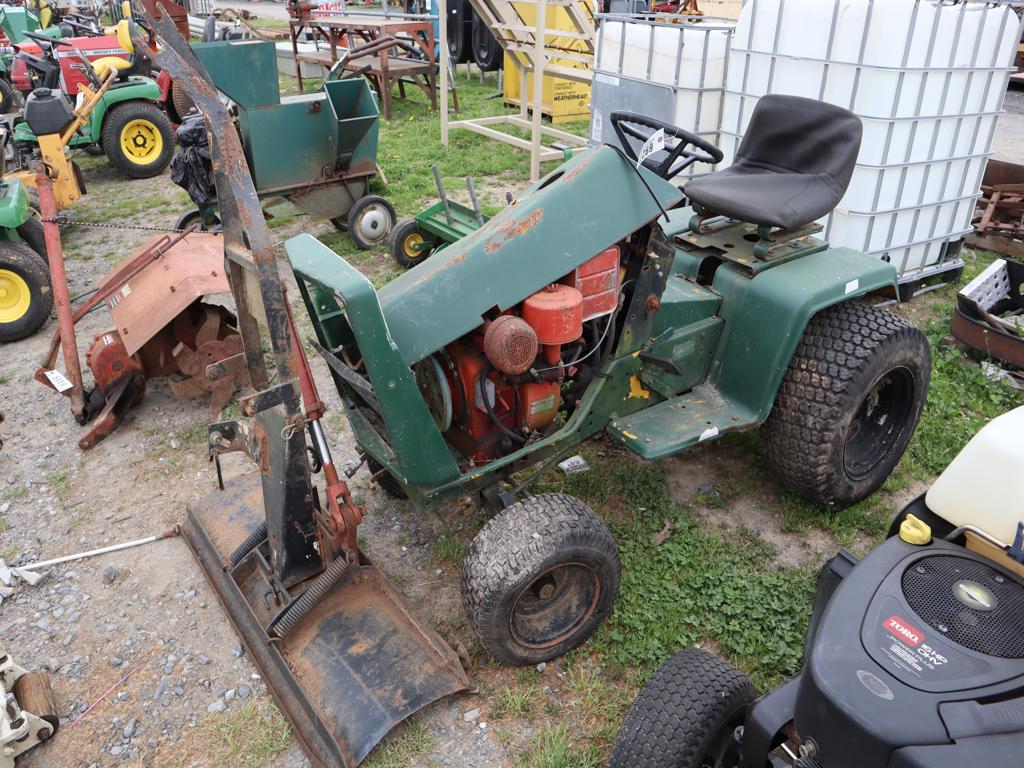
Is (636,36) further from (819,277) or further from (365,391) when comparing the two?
(365,391)

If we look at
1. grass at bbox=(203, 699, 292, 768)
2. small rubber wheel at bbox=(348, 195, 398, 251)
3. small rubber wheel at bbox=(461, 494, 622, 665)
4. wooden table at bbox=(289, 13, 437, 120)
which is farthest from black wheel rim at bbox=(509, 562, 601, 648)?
wooden table at bbox=(289, 13, 437, 120)

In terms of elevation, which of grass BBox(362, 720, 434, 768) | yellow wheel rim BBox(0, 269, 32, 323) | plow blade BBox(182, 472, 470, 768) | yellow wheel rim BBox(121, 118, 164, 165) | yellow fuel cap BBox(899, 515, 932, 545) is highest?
yellow fuel cap BBox(899, 515, 932, 545)

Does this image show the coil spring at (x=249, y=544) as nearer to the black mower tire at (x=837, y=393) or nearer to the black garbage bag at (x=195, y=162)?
the black mower tire at (x=837, y=393)

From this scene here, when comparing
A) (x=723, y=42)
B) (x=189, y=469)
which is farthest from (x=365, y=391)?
(x=723, y=42)

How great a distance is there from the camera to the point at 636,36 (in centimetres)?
534

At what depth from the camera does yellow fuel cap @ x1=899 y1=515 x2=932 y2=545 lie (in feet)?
6.16

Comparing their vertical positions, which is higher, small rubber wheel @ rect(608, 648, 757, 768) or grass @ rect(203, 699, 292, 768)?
small rubber wheel @ rect(608, 648, 757, 768)

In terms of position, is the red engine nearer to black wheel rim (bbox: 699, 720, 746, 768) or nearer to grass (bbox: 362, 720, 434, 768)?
grass (bbox: 362, 720, 434, 768)

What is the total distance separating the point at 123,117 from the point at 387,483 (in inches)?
250

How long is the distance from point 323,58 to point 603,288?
956 cm

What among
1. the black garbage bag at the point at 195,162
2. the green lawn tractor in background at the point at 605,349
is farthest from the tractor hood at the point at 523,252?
the black garbage bag at the point at 195,162

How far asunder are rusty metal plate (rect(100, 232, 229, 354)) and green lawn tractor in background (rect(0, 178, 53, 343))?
1140 millimetres

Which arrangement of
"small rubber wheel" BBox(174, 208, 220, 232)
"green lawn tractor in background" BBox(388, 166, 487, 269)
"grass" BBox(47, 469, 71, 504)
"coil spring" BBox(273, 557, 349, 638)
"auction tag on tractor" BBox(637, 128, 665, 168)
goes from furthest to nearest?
"small rubber wheel" BBox(174, 208, 220, 232), "green lawn tractor in background" BBox(388, 166, 487, 269), "grass" BBox(47, 469, 71, 504), "auction tag on tractor" BBox(637, 128, 665, 168), "coil spring" BBox(273, 557, 349, 638)

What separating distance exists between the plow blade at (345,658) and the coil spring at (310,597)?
0.06m
